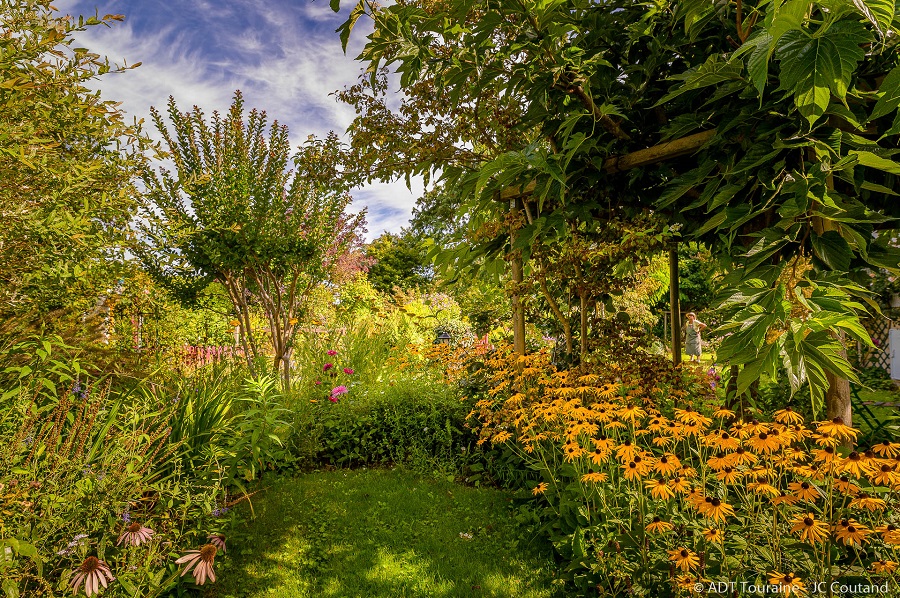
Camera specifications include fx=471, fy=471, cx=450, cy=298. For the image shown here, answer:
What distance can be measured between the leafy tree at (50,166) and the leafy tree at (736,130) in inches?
52.5

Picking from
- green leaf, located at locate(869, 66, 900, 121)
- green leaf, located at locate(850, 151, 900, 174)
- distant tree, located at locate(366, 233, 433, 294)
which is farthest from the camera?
distant tree, located at locate(366, 233, 433, 294)

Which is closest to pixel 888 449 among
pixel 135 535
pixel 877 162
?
pixel 877 162

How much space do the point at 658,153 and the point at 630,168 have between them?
0.16m

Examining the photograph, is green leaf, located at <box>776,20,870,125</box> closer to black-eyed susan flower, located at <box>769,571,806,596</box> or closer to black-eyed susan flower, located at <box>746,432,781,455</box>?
black-eyed susan flower, located at <box>746,432,781,455</box>

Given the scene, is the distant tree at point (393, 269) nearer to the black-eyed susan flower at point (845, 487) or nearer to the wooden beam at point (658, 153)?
the wooden beam at point (658, 153)

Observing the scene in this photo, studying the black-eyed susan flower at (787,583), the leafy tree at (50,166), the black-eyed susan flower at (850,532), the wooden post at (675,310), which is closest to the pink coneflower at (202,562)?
the leafy tree at (50,166)

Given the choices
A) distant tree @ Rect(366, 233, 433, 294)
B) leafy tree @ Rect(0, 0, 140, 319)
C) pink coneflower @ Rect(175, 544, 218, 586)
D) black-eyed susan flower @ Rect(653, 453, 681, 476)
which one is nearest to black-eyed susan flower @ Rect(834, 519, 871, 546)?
black-eyed susan flower @ Rect(653, 453, 681, 476)

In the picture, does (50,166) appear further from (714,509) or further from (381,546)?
(714,509)

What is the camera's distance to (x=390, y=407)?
13.3 ft

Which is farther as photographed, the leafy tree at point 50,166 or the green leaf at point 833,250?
the leafy tree at point 50,166

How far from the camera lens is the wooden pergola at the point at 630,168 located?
1872 millimetres

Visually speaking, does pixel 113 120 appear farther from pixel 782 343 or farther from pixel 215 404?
pixel 782 343

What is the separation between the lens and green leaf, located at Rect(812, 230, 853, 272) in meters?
1.25

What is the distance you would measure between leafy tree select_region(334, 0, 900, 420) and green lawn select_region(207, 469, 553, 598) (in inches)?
63.0
